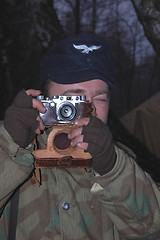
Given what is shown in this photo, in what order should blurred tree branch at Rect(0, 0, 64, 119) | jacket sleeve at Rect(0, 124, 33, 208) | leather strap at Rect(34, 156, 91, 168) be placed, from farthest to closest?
blurred tree branch at Rect(0, 0, 64, 119)
leather strap at Rect(34, 156, 91, 168)
jacket sleeve at Rect(0, 124, 33, 208)

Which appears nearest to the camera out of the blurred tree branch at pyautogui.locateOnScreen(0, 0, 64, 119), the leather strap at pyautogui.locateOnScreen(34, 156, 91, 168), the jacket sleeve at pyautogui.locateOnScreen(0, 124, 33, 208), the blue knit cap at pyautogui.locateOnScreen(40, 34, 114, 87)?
the jacket sleeve at pyautogui.locateOnScreen(0, 124, 33, 208)

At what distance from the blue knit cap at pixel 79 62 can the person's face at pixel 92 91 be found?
41 millimetres

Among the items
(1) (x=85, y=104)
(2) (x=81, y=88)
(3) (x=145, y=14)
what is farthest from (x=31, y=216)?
(3) (x=145, y=14)

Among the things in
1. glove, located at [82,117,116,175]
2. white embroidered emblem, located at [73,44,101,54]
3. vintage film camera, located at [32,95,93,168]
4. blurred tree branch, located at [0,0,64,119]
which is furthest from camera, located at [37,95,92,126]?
blurred tree branch, located at [0,0,64,119]

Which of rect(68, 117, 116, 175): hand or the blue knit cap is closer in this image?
rect(68, 117, 116, 175): hand

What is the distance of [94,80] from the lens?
68.0 inches

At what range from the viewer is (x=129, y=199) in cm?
140

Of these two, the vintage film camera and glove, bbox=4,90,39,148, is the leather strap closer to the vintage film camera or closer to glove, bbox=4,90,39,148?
the vintage film camera

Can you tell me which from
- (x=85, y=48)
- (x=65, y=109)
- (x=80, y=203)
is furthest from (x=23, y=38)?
(x=80, y=203)

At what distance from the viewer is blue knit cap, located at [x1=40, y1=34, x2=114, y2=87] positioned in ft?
5.51

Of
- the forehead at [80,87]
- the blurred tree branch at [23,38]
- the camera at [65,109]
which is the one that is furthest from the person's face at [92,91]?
the blurred tree branch at [23,38]

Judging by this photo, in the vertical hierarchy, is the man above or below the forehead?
below

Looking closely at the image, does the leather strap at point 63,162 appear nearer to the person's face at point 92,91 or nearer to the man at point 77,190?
the man at point 77,190

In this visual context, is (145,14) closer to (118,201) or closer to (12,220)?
(118,201)
